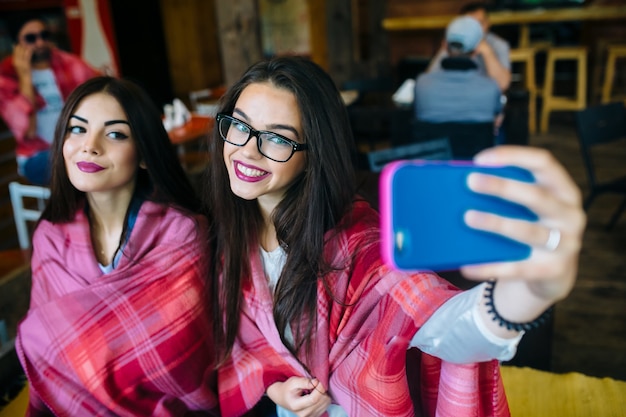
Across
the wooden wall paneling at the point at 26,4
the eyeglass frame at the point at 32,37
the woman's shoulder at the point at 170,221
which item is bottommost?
the woman's shoulder at the point at 170,221

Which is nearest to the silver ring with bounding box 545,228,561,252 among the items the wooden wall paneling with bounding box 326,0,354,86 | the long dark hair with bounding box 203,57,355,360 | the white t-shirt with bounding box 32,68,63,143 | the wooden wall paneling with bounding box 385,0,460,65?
the long dark hair with bounding box 203,57,355,360

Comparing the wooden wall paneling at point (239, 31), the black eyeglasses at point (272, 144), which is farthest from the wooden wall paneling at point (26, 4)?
the black eyeglasses at point (272, 144)

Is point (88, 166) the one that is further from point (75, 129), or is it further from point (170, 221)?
point (170, 221)

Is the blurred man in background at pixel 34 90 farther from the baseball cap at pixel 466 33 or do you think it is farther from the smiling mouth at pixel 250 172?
the smiling mouth at pixel 250 172

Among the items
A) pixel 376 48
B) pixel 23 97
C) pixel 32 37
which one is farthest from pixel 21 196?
pixel 376 48

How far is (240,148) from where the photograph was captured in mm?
993

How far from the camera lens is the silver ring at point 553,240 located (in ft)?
1.83

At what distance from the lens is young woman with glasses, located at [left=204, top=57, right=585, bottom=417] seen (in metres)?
0.90

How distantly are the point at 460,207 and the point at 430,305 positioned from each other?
336 millimetres

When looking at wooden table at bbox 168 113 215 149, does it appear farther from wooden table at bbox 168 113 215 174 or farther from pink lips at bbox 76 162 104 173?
pink lips at bbox 76 162 104 173

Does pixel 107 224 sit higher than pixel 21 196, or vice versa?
pixel 107 224

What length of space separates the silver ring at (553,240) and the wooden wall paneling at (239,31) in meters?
2.53

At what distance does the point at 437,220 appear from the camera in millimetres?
554

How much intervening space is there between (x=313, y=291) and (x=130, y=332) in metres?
0.44
